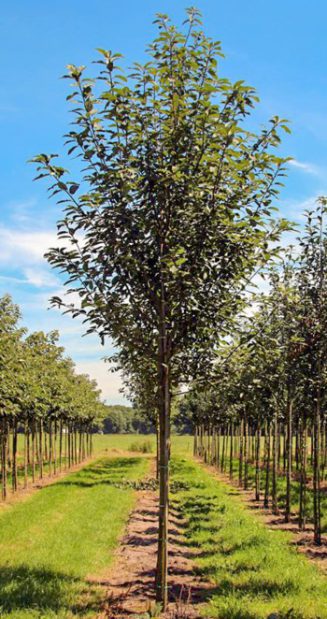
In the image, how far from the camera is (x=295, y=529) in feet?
55.4

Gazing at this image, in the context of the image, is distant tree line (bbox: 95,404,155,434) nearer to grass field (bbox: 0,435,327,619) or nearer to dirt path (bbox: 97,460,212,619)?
grass field (bbox: 0,435,327,619)

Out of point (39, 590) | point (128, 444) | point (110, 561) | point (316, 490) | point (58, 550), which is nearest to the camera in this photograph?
point (39, 590)

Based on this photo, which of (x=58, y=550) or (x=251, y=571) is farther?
(x=58, y=550)

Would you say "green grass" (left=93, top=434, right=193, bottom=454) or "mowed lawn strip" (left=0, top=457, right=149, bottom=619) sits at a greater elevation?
"mowed lawn strip" (left=0, top=457, right=149, bottom=619)

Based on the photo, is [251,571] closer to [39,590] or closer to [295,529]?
[39,590]

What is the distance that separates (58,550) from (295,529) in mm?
7992

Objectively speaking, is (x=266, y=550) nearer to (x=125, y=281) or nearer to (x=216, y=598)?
(x=216, y=598)

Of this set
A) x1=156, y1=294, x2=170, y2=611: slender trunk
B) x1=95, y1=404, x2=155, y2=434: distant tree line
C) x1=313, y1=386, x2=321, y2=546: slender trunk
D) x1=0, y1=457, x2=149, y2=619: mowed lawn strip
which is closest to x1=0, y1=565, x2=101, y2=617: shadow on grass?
x1=0, y1=457, x2=149, y2=619: mowed lawn strip

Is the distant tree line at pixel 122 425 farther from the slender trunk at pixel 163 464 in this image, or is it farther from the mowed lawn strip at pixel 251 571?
the slender trunk at pixel 163 464

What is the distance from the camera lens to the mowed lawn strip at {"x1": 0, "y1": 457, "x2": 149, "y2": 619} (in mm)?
8430

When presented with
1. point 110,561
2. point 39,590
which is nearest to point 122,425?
point 110,561

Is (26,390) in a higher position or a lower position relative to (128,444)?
higher

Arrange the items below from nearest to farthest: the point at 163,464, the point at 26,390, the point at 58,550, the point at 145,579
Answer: the point at 163,464, the point at 145,579, the point at 58,550, the point at 26,390

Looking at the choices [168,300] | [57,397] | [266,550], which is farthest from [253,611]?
[57,397]
